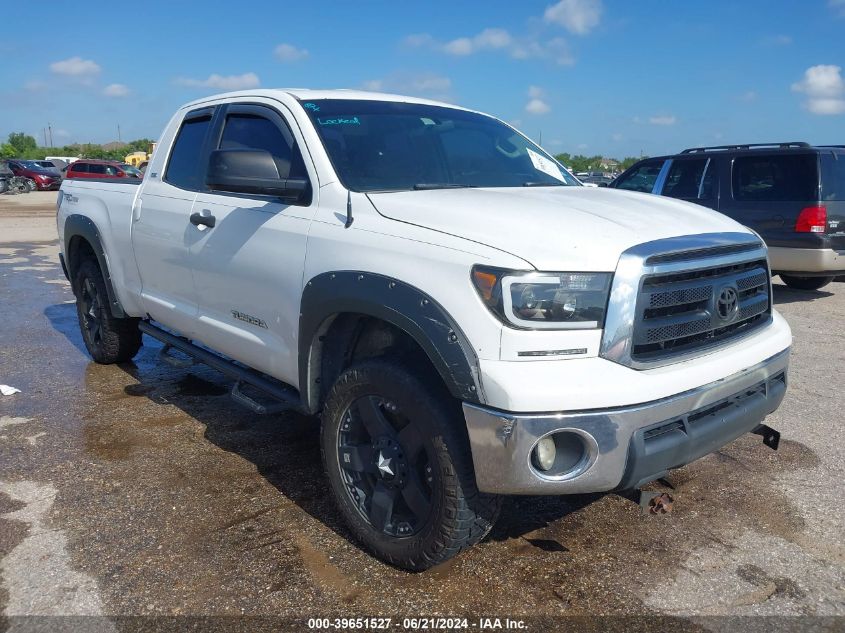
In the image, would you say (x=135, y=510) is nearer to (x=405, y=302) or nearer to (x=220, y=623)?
(x=220, y=623)

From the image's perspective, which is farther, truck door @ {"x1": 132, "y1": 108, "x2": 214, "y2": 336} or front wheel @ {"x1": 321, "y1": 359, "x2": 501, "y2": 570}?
truck door @ {"x1": 132, "y1": 108, "x2": 214, "y2": 336}

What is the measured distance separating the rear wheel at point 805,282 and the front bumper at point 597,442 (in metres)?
8.15

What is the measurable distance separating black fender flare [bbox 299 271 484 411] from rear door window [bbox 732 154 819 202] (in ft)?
24.4

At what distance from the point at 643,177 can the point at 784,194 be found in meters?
2.18

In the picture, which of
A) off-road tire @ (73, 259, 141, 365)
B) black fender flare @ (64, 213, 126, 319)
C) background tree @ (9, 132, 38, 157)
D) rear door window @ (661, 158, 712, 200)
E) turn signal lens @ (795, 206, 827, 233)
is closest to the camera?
black fender flare @ (64, 213, 126, 319)

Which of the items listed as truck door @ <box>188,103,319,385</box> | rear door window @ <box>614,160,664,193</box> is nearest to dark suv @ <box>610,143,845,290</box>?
rear door window @ <box>614,160,664,193</box>

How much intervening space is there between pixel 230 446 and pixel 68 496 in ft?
3.14

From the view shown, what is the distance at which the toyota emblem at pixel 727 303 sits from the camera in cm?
295

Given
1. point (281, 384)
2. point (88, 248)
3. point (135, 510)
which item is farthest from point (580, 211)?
point (88, 248)

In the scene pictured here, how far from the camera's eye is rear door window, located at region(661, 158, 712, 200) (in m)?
9.61

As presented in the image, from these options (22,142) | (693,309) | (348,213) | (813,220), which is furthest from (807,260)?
(22,142)

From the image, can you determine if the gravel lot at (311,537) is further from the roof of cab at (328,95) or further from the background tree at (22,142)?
the background tree at (22,142)

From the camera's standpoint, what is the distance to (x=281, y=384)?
3854 mm

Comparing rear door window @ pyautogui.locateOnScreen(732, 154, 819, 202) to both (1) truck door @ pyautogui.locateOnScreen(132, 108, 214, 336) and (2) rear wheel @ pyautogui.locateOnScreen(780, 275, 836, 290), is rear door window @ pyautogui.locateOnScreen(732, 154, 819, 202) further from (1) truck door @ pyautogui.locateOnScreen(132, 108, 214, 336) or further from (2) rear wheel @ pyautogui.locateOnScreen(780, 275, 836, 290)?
(1) truck door @ pyautogui.locateOnScreen(132, 108, 214, 336)
